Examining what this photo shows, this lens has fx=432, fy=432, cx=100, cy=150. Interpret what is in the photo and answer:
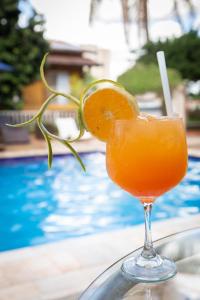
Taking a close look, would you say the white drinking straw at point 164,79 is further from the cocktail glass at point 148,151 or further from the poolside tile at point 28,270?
the poolside tile at point 28,270

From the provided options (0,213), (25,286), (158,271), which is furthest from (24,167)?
(158,271)

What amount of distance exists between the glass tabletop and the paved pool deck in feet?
2.98

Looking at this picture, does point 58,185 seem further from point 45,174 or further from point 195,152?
point 195,152

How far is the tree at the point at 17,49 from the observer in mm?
13227

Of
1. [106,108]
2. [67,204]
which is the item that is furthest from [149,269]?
[67,204]

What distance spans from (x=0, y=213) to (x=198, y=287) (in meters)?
4.68

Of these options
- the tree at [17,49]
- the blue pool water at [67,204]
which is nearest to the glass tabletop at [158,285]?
the blue pool water at [67,204]

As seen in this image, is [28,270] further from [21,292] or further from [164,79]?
[164,79]

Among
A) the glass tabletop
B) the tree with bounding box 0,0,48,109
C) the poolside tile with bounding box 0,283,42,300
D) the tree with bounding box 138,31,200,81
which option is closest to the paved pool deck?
the poolside tile with bounding box 0,283,42,300

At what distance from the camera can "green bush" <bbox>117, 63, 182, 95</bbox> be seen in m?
17.1

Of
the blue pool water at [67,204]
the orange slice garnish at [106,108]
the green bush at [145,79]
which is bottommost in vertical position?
the blue pool water at [67,204]

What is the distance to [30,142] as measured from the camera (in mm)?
11141

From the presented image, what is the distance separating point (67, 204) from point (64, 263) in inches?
123

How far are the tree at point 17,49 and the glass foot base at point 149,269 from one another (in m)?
12.8
